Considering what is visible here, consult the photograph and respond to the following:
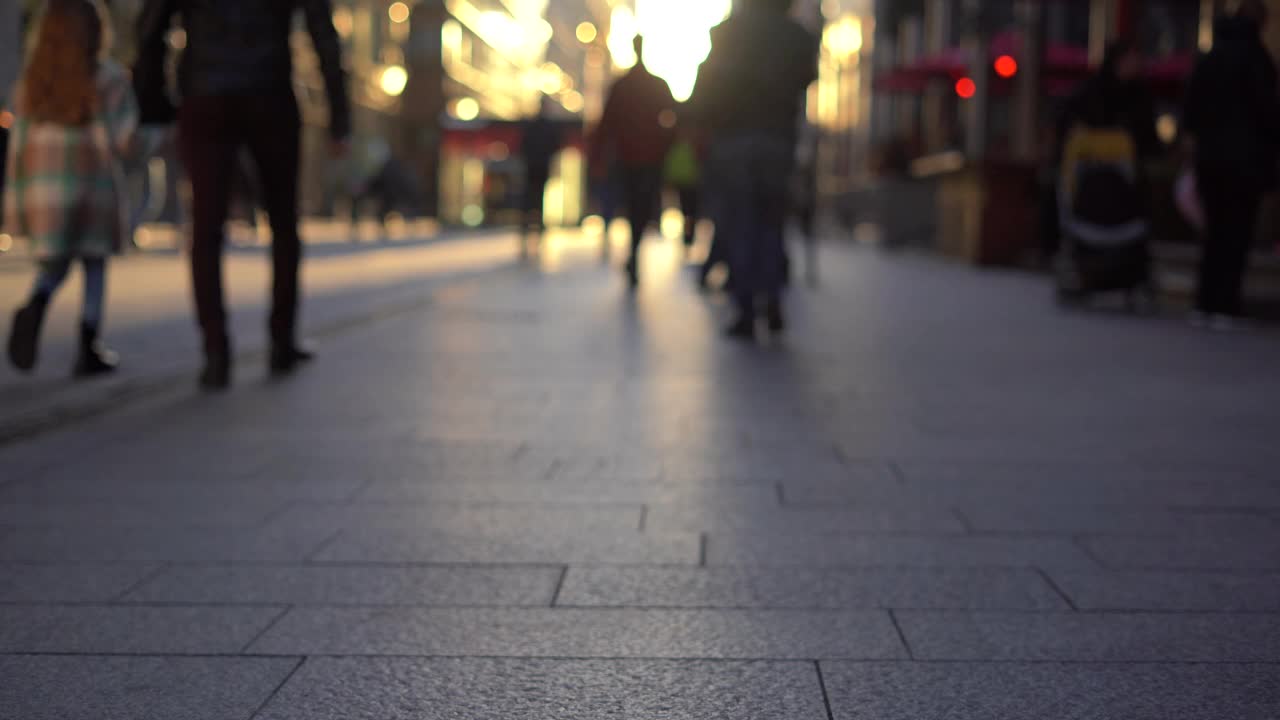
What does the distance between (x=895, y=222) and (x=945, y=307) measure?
16550 mm

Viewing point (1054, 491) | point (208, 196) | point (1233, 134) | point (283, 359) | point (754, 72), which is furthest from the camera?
point (1233, 134)

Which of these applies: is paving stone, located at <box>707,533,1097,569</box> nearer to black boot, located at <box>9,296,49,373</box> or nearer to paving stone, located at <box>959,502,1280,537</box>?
paving stone, located at <box>959,502,1280,537</box>

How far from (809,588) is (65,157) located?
4.40 m

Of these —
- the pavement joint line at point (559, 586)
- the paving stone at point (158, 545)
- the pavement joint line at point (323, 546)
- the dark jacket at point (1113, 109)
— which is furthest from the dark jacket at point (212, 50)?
the dark jacket at point (1113, 109)

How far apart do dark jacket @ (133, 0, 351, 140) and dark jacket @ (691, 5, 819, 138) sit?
3158 millimetres

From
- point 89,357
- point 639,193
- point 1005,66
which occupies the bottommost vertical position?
point 89,357

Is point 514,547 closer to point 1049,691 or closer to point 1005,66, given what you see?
point 1049,691

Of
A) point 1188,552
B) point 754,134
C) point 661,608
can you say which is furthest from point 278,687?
point 754,134

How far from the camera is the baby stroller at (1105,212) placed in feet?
37.9

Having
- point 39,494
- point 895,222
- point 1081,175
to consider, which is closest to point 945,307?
point 1081,175

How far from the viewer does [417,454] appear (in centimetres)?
518

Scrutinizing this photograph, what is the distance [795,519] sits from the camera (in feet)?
13.7

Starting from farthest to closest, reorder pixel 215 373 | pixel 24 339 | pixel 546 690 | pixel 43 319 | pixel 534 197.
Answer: pixel 534 197 < pixel 215 373 < pixel 43 319 < pixel 24 339 < pixel 546 690

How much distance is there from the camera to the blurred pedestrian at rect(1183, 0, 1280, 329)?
1030cm
